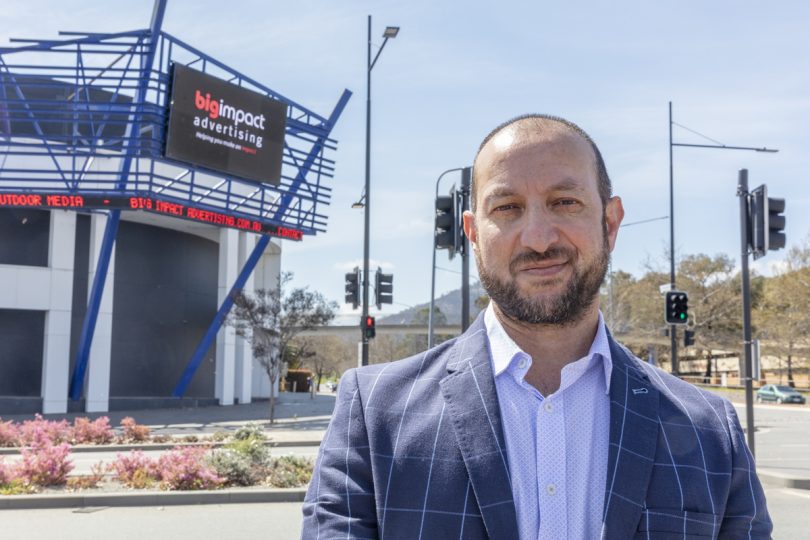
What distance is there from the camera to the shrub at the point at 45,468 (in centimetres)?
1159

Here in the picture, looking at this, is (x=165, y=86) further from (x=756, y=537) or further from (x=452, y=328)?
(x=452, y=328)

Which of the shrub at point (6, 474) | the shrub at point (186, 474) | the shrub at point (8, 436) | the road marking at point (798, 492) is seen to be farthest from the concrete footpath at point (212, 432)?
the shrub at point (8, 436)

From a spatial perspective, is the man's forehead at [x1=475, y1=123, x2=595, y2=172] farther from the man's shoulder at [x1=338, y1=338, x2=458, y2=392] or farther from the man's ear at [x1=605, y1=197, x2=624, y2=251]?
the man's shoulder at [x1=338, y1=338, x2=458, y2=392]

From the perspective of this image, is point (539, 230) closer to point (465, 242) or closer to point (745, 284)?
point (465, 242)

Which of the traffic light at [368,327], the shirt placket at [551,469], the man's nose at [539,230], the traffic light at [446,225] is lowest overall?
the shirt placket at [551,469]

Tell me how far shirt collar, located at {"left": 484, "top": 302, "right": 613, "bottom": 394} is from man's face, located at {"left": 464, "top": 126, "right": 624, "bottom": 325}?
0.08m

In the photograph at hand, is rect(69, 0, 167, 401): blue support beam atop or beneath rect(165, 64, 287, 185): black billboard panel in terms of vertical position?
beneath

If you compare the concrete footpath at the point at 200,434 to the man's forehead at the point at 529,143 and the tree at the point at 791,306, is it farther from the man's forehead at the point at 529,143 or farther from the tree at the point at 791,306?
the tree at the point at 791,306

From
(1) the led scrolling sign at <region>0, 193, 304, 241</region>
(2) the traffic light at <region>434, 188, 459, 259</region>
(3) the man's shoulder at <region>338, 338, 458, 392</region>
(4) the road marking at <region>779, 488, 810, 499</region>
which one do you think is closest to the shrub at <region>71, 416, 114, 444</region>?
(1) the led scrolling sign at <region>0, 193, 304, 241</region>

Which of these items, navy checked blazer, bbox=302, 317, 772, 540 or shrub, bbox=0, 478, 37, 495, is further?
shrub, bbox=0, 478, 37, 495

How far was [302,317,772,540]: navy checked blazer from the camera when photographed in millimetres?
1789

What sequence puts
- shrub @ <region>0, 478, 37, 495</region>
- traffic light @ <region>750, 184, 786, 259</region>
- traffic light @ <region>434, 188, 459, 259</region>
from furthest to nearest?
traffic light @ <region>434, 188, 459, 259</region>
traffic light @ <region>750, 184, 786, 259</region>
shrub @ <region>0, 478, 37, 495</region>

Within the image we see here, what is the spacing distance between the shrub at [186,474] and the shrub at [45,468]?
1.37 metres

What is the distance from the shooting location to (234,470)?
39.1 ft
